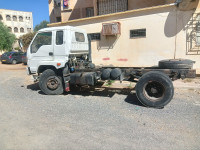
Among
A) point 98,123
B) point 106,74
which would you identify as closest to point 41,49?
point 106,74

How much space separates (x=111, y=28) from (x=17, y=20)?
5607 cm

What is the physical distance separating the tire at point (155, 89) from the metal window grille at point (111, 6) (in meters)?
10.2

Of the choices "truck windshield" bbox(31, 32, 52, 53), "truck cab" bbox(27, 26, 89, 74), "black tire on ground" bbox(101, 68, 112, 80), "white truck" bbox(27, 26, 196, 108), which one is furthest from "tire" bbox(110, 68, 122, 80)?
"truck windshield" bbox(31, 32, 52, 53)

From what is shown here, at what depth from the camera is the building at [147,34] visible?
898 cm

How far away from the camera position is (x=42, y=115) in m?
4.89

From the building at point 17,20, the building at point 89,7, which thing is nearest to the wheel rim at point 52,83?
the building at point 89,7

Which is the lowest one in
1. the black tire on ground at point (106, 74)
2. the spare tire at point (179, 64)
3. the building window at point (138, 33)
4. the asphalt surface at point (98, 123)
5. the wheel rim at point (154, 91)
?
the asphalt surface at point (98, 123)

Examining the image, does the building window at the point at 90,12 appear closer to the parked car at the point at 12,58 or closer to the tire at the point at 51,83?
the parked car at the point at 12,58

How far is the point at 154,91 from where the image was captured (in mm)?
5336

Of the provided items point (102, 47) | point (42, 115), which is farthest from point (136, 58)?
point (42, 115)

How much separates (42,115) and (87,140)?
6.28ft

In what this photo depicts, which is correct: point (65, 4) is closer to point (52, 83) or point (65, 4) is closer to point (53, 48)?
point (53, 48)

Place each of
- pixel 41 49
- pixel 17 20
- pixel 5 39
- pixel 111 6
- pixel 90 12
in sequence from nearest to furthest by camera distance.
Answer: pixel 41 49, pixel 111 6, pixel 90 12, pixel 5 39, pixel 17 20

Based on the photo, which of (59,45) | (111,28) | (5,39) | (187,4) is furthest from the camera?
(5,39)
